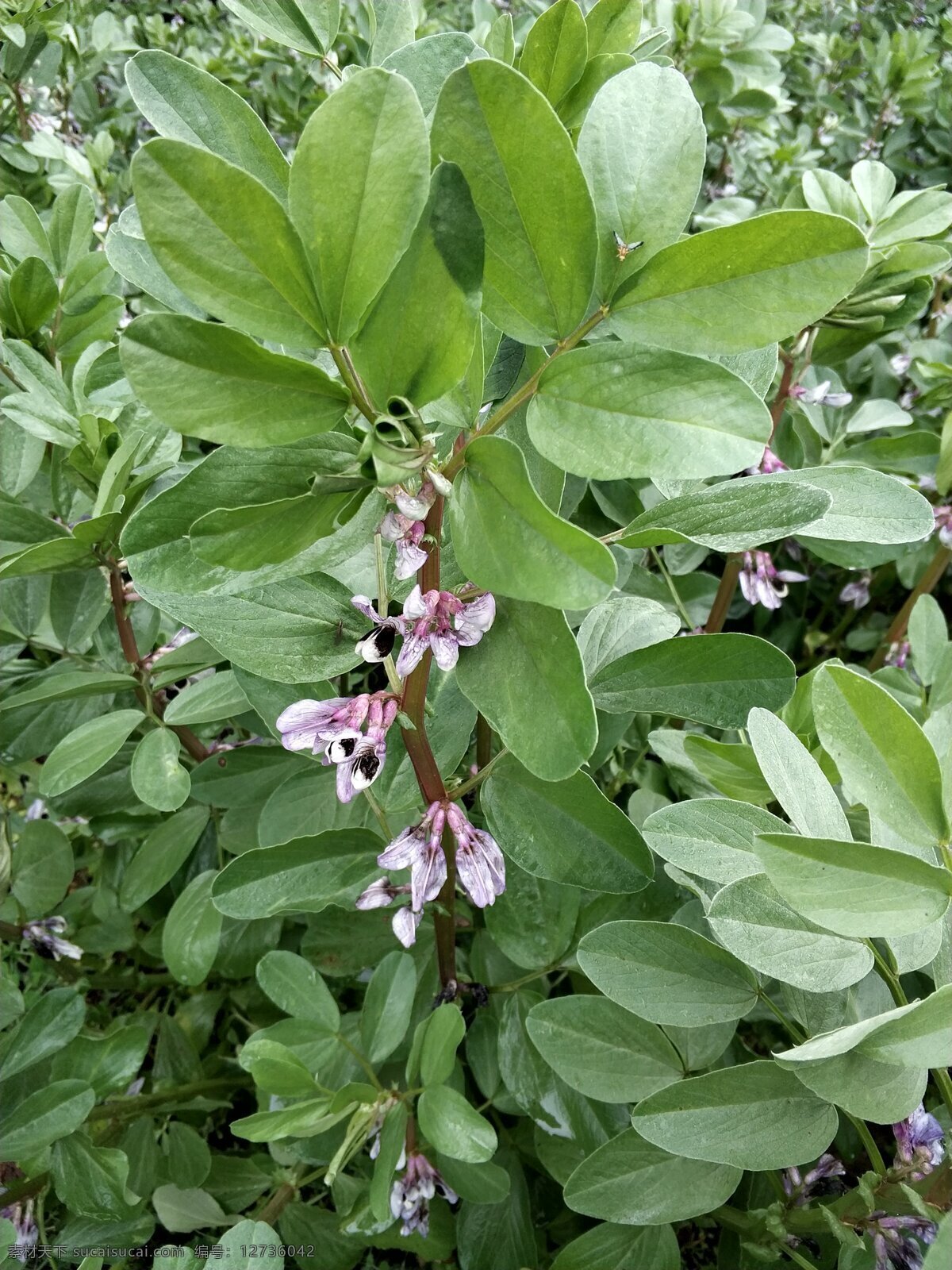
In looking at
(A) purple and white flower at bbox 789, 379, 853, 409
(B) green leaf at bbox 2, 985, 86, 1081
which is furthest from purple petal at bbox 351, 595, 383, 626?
(A) purple and white flower at bbox 789, 379, 853, 409

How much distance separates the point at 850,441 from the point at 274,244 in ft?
4.42

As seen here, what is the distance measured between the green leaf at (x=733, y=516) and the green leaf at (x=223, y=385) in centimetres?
22

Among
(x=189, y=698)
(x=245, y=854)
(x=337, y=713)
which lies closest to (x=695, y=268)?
(x=337, y=713)

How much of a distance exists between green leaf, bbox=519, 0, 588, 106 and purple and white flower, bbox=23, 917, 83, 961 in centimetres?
114

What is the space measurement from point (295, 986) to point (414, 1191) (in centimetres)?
23

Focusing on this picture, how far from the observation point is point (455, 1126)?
738mm

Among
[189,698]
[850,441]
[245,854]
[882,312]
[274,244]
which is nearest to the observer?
[274,244]

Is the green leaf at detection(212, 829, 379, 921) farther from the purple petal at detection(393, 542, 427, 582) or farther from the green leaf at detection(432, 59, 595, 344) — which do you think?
the green leaf at detection(432, 59, 595, 344)

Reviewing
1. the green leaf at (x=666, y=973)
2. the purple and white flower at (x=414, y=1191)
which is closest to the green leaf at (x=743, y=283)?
the green leaf at (x=666, y=973)

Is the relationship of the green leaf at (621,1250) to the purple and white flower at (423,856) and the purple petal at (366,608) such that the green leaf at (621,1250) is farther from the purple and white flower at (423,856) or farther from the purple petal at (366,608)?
the purple petal at (366,608)

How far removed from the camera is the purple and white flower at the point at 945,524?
1257mm

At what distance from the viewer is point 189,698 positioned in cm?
92

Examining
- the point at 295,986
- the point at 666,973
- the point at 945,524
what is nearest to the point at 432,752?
the point at 666,973

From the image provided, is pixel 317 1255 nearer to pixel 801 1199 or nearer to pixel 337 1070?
pixel 337 1070
